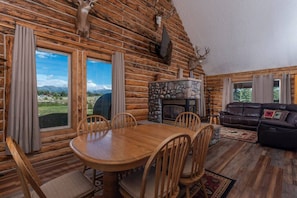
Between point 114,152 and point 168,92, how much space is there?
327cm

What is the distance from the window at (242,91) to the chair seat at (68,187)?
7327 millimetres

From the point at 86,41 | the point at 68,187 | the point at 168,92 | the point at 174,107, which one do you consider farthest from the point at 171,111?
the point at 68,187

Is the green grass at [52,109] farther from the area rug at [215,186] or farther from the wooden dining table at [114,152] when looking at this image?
the area rug at [215,186]

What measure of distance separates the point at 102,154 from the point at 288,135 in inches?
161

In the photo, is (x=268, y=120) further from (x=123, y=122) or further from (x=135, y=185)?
(x=135, y=185)

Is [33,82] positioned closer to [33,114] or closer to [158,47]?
[33,114]

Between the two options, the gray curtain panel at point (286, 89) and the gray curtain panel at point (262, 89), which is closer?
the gray curtain panel at point (286, 89)

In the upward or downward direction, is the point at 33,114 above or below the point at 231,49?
below

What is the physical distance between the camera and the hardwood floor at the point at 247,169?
203 centimetres

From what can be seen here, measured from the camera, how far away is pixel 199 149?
1573mm

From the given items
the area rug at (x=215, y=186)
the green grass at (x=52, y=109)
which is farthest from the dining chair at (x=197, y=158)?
the green grass at (x=52, y=109)

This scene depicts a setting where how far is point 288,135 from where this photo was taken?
3.49m

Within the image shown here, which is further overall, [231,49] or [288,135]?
[231,49]

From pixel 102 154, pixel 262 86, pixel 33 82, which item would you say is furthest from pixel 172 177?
pixel 262 86
